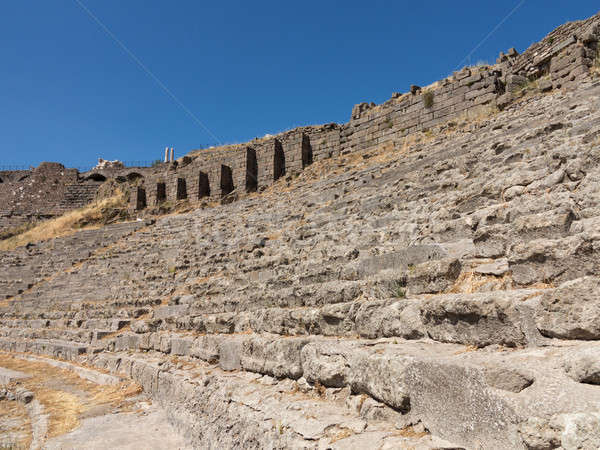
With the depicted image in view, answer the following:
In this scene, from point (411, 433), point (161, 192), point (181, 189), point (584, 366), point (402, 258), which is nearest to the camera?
point (584, 366)

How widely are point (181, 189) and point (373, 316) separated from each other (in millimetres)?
16922

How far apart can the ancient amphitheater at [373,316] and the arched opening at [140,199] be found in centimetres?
769

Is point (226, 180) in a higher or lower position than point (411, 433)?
higher

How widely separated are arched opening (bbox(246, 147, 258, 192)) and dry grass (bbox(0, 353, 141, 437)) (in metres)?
11.1

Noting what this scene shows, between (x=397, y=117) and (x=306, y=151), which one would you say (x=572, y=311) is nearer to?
(x=397, y=117)

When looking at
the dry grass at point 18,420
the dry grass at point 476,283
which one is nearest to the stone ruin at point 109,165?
the dry grass at point 18,420

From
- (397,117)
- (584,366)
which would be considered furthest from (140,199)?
(584,366)

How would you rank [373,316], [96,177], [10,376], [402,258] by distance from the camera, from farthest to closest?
[96,177], [10,376], [402,258], [373,316]

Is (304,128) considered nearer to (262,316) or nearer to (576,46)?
(576,46)

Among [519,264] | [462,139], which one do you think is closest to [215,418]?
[519,264]

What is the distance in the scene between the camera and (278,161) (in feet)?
56.5

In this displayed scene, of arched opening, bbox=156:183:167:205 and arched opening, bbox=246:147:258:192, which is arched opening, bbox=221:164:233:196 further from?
arched opening, bbox=156:183:167:205

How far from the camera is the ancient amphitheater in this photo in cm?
177

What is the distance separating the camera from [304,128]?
856 inches
